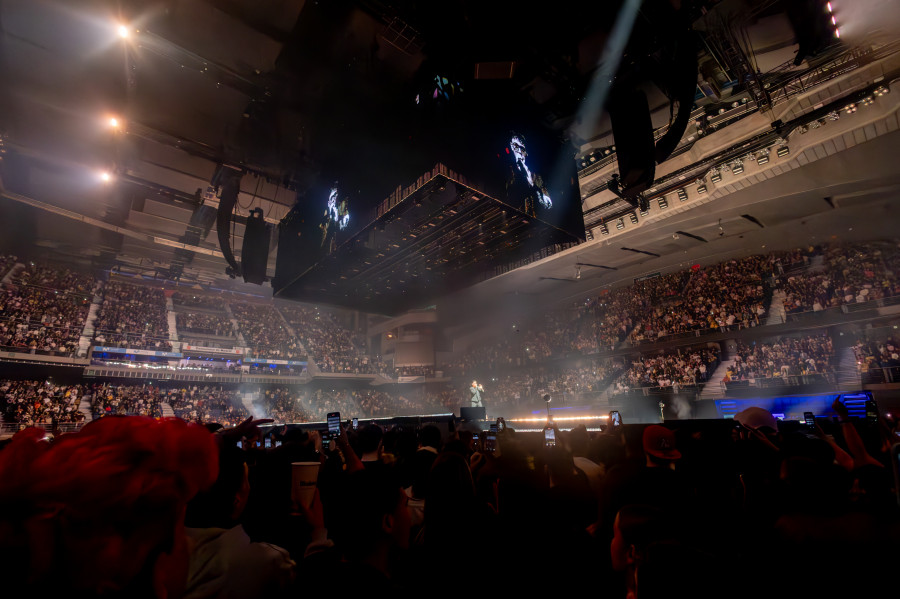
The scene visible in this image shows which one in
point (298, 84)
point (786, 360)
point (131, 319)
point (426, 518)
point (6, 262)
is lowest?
point (426, 518)

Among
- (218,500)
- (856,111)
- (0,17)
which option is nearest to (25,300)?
(0,17)

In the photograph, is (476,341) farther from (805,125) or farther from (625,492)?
(625,492)

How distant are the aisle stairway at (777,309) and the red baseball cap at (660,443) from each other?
1646cm

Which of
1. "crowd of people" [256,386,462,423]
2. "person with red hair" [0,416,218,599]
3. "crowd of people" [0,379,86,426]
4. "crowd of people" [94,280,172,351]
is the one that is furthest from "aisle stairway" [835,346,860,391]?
"crowd of people" [94,280,172,351]

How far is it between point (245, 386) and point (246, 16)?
2154 centimetres

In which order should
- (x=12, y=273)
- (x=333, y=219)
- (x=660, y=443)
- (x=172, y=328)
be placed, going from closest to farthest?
(x=660, y=443) < (x=333, y=219) < (x=12, y=273) < (x=172, y=328)

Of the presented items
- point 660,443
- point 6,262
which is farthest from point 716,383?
point 6,262

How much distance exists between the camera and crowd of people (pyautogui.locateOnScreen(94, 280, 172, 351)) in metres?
18.9

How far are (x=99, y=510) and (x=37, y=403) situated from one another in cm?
2115

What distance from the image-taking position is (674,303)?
1862 centimetres

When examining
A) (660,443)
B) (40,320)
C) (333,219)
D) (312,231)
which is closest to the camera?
(660,443)

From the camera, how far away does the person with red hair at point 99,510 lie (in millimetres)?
887

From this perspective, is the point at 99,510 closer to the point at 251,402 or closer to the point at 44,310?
the point at 44,310

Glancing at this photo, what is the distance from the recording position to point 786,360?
14.4m
